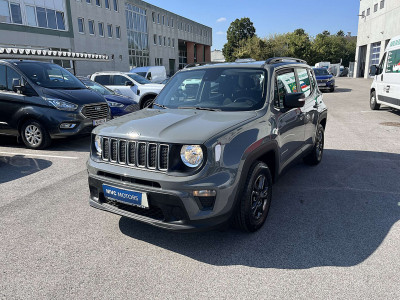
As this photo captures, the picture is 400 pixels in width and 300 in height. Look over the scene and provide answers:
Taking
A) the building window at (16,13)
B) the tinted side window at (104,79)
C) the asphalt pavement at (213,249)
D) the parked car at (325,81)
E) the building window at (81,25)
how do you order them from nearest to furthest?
the asphalt pavement at (213,249) → the tinted side window at (104,79) → the parked car at (325,81) → the building window at (16,13) → the building window at (81,25)

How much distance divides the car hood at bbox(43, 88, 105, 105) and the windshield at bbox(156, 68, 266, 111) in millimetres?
3568

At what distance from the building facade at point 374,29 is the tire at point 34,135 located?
111ft

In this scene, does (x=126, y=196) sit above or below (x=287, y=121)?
below

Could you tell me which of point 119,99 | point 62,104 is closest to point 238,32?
point 119,99

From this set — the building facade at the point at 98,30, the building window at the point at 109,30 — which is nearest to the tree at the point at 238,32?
the building facade at the point at 98,30

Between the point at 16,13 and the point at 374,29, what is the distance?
124ft

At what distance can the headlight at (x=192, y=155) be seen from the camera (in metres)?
2.65

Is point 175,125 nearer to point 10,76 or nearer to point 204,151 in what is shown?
point 204,151

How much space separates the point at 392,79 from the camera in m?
10.1

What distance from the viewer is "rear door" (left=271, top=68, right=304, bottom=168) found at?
12.0 ft

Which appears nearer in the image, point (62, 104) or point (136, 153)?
point (136, 153)

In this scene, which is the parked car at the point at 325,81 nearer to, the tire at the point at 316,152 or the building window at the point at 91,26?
the tire at the point at 316,152

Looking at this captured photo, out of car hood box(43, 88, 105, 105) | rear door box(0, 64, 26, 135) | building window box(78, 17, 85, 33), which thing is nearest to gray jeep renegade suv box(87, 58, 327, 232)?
car hood box(43, 88, 105, 105)

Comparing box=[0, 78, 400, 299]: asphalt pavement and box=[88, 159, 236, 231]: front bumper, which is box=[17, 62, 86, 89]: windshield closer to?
box=[0, 78, 400, 299]: asphalt pavement
